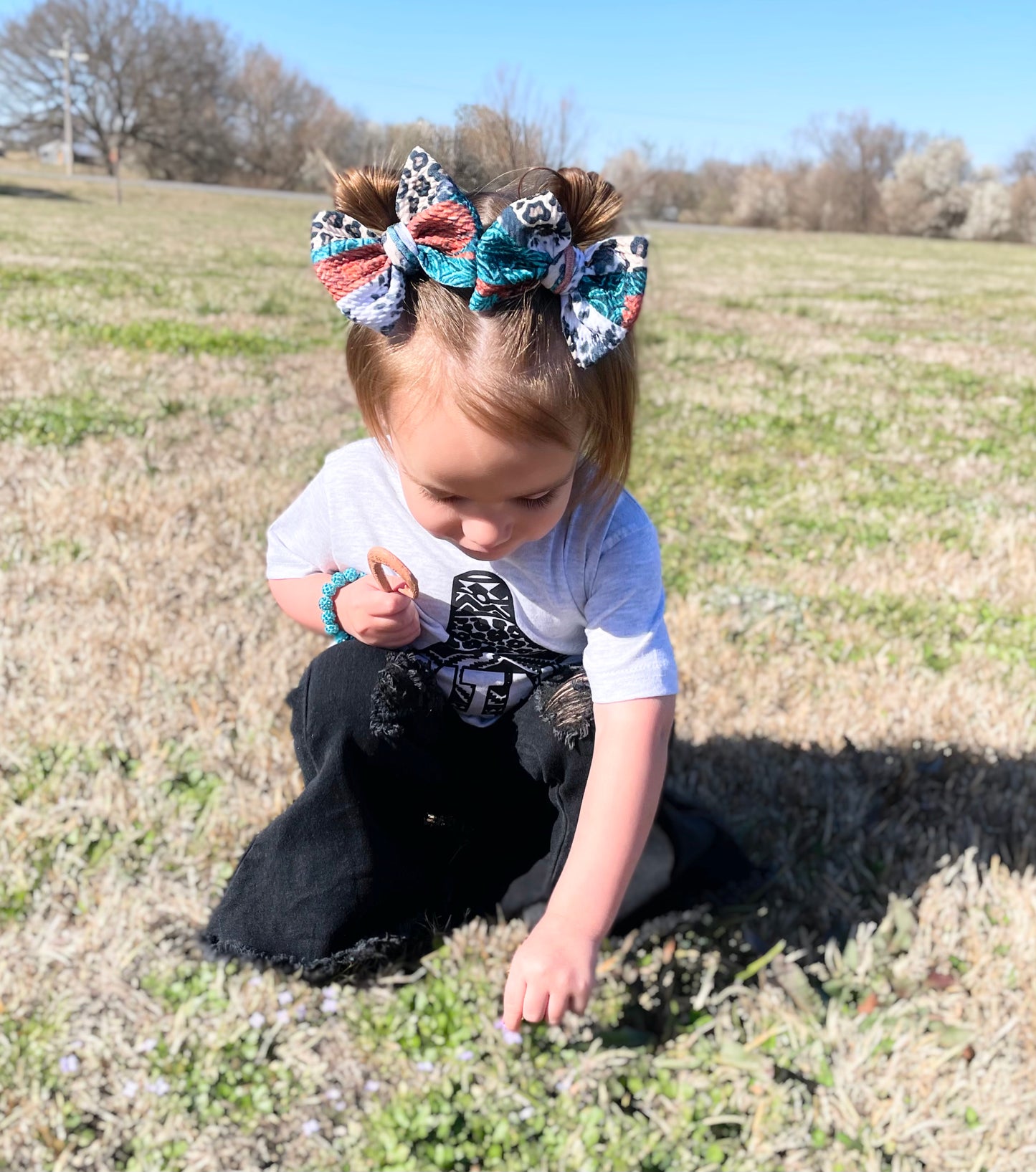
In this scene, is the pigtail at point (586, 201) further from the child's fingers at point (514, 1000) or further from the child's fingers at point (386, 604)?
the child's fingers at point (514, 1000)

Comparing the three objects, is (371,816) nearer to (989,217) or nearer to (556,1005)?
(556,1005)

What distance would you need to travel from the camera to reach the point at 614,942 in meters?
2.17

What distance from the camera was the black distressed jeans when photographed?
6.23 ft

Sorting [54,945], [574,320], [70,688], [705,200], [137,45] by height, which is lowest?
[54,945]

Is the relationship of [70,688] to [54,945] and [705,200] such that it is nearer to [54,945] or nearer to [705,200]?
[54,945]

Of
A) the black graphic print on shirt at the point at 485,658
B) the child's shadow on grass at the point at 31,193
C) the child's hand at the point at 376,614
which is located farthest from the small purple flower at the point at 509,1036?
the child's shadow on grass at the point at 31,193

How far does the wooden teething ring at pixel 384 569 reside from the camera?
1863 mm

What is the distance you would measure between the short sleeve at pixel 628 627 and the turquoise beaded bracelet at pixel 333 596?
451 millimetres

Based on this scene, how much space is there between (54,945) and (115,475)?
2.62 meters

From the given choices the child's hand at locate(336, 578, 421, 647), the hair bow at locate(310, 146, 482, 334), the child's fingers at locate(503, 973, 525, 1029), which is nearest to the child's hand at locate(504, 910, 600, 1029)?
the child's fingers at locate(503, 973, 525, 1029)

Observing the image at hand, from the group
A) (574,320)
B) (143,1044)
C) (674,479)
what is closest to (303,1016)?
(143,1044)

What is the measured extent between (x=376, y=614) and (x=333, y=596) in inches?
6.8

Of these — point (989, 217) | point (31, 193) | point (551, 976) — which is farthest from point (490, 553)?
point (989, 217)

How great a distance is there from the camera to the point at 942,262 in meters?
25.3
